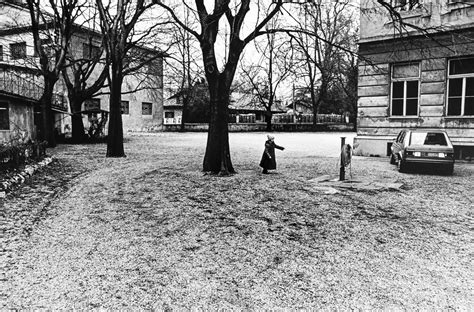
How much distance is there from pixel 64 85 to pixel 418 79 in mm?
29967

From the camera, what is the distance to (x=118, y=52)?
17.7 meters

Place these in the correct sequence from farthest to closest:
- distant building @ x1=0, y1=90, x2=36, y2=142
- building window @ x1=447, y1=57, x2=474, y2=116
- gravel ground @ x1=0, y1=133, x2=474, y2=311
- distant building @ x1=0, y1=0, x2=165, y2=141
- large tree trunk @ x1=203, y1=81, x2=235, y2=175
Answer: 1. distant building @ x1=0, y1=0, x2=165, y2=141
2. distant building @ x1=0, y1=90, x2=36, y2=142
3. building window @ x1=447, y1=57, x2=474, y2=116
4. large tree trunk @ x1=203, y1=81, x2=235, y2=175
5. gravel ground @ x1=0, y1=133, x2=474, y2=311

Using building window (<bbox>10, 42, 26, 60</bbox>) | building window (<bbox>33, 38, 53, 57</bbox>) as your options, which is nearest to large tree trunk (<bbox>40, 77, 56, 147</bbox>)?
building window (<bbox>33, 38, 53, 57</bbox>)

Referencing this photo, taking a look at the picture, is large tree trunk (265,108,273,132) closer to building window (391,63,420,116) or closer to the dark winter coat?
building window (391,63,420,116)

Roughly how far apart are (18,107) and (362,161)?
18.3 meters

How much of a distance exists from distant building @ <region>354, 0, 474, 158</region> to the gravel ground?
634cm

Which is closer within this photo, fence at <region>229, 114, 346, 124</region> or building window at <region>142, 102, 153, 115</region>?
building window at <region>142, 102, 153, 115</region>

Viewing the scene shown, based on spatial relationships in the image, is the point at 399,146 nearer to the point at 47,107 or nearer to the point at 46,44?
the point at 47,107

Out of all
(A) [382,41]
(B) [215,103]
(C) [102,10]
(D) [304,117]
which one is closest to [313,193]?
(B) [215,103]

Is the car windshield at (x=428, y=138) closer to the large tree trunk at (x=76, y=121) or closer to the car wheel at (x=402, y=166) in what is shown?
the car wheel at (x=402, y=166)

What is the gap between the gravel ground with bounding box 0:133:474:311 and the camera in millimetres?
3980

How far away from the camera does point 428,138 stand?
12672 mm

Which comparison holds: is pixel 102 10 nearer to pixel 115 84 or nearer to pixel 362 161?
pixel 115 84

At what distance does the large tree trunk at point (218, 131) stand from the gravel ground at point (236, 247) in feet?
7.06
